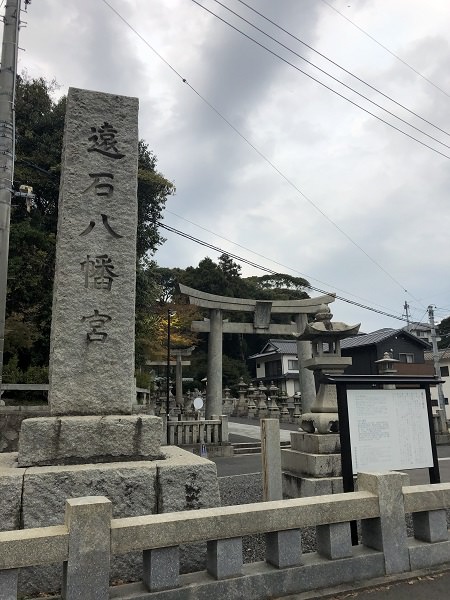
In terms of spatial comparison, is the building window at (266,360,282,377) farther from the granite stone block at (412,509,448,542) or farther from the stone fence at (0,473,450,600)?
the stone fence at (0,473,450,600)

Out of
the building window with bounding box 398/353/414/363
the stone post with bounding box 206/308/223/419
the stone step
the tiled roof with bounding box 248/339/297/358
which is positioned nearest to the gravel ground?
the stone step

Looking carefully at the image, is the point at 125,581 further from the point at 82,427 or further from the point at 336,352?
the point at 336,352

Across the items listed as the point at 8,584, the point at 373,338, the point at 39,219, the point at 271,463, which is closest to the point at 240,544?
the point at 8,584

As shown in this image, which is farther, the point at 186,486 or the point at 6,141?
the point at 6,141

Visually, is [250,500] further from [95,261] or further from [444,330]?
[444,330]

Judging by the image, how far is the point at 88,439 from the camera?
3.42 meters

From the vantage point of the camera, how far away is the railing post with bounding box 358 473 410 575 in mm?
3184

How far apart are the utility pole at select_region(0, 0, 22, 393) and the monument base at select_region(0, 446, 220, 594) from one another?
567 centimetres

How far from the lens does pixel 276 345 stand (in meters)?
40.8

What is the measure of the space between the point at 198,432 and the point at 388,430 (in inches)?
444

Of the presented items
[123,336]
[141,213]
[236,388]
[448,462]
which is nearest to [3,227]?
[123,336]

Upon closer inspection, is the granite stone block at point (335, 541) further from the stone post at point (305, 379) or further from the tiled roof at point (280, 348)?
the tiled roof at point (280, 348)

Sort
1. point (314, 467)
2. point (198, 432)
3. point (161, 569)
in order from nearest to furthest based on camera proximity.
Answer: point (161, 569) → point (314, 467) → point (198, 432)

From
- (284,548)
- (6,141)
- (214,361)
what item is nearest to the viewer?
(284,548)
